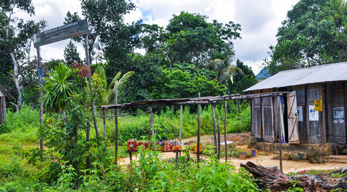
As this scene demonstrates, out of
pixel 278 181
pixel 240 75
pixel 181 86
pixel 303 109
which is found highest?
pixel 240 75

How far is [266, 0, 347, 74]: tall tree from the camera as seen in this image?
21062 millimetres

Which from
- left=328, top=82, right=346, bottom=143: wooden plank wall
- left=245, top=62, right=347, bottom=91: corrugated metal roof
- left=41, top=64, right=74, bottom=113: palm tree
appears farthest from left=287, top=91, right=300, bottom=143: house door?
left=41, top=64, right=74, bottom=113: palm tree

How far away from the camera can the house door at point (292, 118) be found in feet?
36.8

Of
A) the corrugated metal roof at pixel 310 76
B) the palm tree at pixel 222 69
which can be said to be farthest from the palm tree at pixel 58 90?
the palm tree at pixel 222 69

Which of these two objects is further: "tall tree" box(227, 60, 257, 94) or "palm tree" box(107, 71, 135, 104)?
"tall tree" box(227, 60, 257, 94)

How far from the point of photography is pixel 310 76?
1124 cm

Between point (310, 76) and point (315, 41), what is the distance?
12035 millimetres

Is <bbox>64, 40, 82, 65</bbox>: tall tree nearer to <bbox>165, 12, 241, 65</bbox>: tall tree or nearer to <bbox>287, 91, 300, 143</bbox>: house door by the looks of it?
<bbox>165, 12, 241, 65</bbox>: tall tree

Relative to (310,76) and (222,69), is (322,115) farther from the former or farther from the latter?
(222,69)

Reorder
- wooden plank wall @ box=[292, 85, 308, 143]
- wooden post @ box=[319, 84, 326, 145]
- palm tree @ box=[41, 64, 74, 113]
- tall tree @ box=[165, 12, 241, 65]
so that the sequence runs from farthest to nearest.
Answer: tall tree @ box=[165, 12, 241, 65] → wooden plank wall @ box=[292, 85, 308, 143] → wooden post @ box=[319, 84, 326, 145] → palm tree @ box=[41, 64, 74, 113]

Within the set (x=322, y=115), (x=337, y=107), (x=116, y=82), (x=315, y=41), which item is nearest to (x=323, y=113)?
(x=322, y=115)

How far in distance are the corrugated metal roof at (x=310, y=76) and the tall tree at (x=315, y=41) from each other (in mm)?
8778

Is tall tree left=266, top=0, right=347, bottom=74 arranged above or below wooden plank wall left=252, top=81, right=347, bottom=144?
above

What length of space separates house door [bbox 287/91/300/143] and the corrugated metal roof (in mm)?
609
